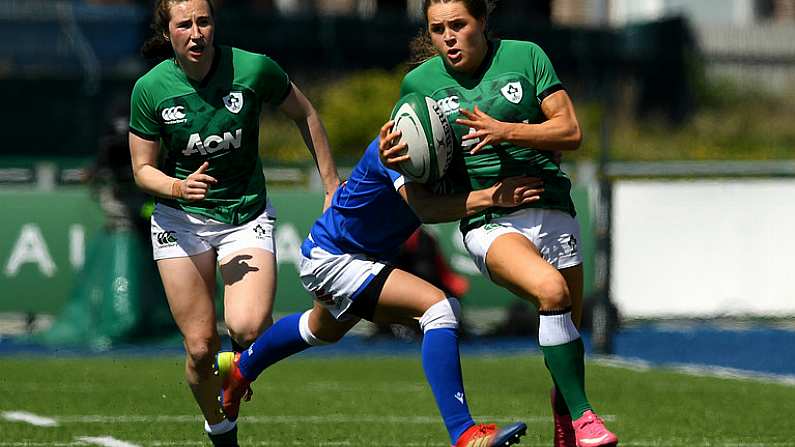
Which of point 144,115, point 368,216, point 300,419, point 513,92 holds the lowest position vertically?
point 300,419

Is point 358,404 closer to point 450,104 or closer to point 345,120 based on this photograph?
point 450,104

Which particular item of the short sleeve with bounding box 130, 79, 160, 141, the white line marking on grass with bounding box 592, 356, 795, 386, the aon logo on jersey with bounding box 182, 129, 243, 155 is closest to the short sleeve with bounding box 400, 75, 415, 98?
the aon logo on jersey with bounding box 182, 129, 243, 155

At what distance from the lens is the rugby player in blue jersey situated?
6.86m

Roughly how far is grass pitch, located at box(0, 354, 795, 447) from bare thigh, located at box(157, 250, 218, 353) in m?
0.98

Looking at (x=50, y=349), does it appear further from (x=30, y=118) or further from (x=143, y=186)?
(x=30, y=118)

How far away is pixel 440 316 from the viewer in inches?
274

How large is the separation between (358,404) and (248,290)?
3.01m

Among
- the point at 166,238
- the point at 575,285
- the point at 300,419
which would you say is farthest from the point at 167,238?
the point at 300,419

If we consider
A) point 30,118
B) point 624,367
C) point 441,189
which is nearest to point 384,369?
point 624,367

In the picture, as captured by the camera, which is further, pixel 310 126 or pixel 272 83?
pixel 310 126

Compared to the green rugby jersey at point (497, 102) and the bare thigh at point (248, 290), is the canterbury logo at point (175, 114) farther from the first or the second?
the green rugby jersey at point (497, 102)

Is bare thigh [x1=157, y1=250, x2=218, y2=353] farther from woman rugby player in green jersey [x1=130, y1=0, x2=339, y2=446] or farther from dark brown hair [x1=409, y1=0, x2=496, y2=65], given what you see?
dark brown hair [x1=409, y1=0, x2=496, y2=65]

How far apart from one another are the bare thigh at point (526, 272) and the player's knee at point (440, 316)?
0.78ft

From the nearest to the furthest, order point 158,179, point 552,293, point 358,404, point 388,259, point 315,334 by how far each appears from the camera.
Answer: point 552,293 < point 388,259 < point 158,179 < point 315,334 < point 358,404
